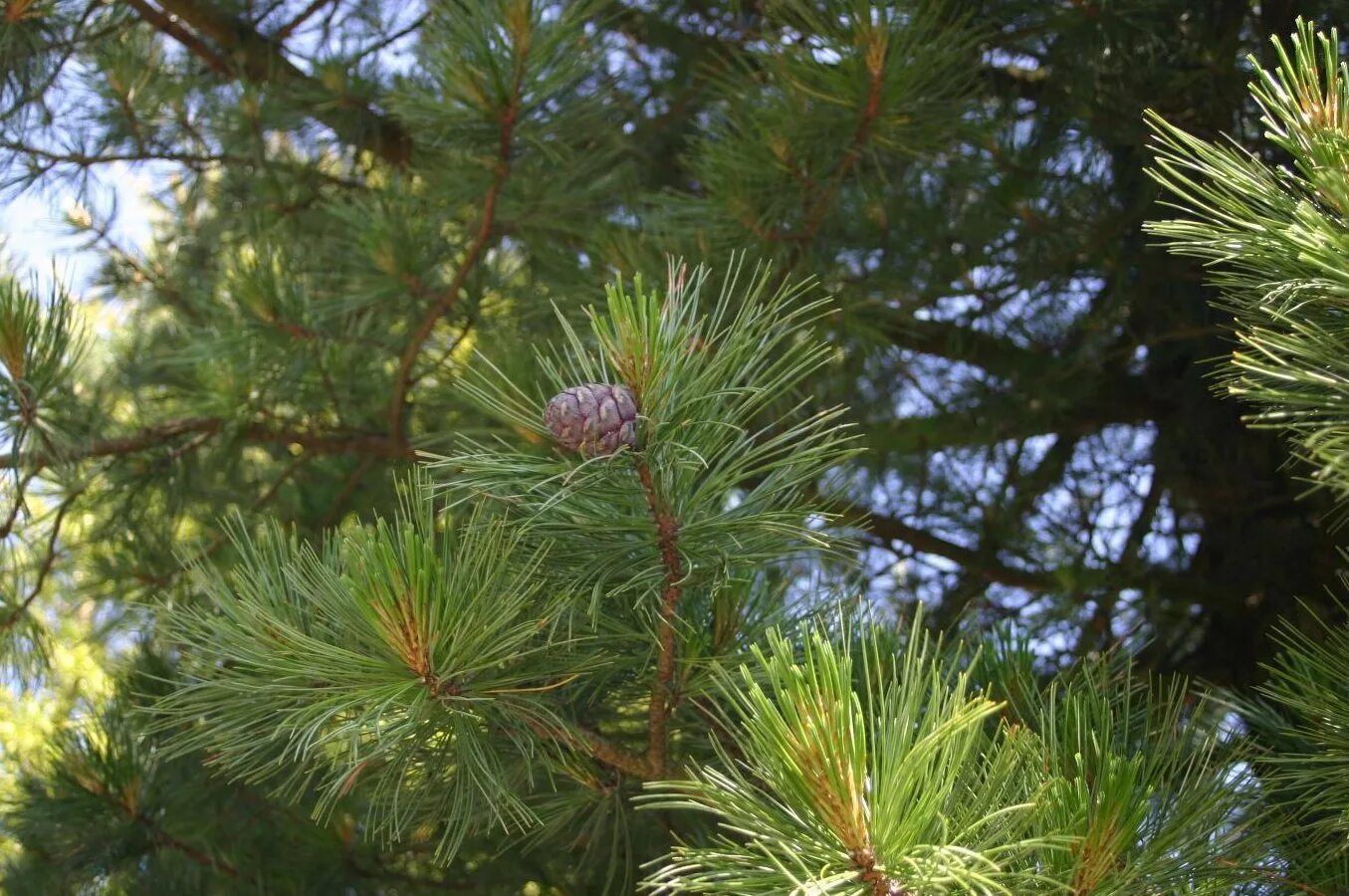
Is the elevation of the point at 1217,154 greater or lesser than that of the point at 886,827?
greater

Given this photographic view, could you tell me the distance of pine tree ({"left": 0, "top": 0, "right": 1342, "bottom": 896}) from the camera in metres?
0.85

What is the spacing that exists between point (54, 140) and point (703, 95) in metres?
1.12

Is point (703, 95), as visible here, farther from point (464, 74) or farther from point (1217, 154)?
point (1217, 154)

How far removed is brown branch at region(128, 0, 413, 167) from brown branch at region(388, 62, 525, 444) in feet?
1.78

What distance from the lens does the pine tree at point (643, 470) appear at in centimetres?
85

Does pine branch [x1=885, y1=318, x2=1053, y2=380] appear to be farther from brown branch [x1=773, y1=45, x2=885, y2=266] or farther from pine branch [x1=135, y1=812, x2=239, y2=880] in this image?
pine branch [x1=135, y1=812, x2=239, y2=880]

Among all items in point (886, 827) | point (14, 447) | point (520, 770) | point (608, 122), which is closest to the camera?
point (886, 827)

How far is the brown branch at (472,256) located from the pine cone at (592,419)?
90cm

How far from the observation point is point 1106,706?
0.89 meters

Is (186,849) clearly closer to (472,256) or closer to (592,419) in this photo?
(472,256)

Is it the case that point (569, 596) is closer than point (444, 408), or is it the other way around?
point (569, 596)

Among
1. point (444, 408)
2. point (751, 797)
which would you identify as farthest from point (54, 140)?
point (751, 797)

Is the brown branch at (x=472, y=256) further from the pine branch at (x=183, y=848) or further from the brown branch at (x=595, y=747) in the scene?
the brown branch at (x=595, y=747)

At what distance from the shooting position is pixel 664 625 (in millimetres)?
906
